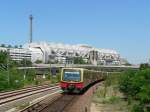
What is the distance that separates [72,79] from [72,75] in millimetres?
429

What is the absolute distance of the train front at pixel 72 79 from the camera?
143 ft

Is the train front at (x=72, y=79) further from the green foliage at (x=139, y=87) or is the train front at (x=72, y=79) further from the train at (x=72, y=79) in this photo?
the green foliage at (x=139, y=87)

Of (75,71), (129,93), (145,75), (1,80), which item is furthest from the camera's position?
(1,80)

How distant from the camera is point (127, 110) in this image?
98.8ft

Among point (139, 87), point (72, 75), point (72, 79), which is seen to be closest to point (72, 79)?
point (72, 79)

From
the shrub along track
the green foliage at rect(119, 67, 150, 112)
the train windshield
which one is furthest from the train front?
the shrub along track

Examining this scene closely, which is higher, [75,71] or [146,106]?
[75,71]

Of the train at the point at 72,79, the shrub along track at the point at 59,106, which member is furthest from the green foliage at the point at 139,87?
the train at the point at 72,79

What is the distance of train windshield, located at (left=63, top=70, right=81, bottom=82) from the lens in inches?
1709

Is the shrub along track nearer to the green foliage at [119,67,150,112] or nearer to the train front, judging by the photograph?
the green foliage at [119,67,150,112]

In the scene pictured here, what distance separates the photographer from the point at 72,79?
43.8m

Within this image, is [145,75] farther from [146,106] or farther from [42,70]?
[42,70]

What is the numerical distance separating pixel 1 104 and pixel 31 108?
143 inches

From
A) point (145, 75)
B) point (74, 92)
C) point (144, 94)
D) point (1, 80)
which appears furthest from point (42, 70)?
point (144, 94)
